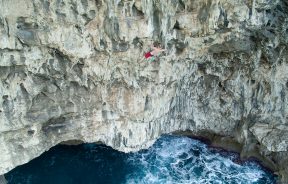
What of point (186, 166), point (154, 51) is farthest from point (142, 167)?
point (154, 51)

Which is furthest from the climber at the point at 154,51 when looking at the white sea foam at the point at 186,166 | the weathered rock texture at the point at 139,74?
the white sea foam at the point at 186,166

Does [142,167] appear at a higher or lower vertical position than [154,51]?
lower

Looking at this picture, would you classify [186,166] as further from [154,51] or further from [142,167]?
[154,51]

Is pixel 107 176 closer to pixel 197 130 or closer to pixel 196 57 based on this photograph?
pixel 197 130

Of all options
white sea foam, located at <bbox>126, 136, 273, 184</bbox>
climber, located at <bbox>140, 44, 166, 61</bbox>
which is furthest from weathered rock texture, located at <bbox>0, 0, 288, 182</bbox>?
white sea foam, located at <bbox>126, 136, 273, 184</bbox>

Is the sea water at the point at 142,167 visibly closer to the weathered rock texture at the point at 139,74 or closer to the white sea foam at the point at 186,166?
the white sea foam at the point at 186,166
